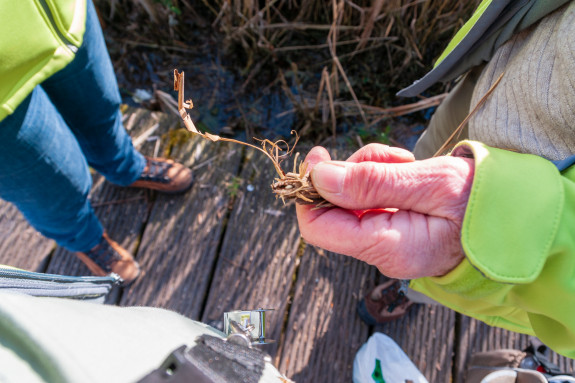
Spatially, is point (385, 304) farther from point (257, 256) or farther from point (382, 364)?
point (257, 256)

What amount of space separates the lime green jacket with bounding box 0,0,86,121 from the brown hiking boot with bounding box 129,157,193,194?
90cm

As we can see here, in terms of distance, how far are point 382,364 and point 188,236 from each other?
1218 mm

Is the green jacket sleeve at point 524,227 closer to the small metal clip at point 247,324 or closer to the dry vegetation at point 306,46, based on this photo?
the small metal clip at point 247,324

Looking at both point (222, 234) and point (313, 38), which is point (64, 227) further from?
point (313, 38)

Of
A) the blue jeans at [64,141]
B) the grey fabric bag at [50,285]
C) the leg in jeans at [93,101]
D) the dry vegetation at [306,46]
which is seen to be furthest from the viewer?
the dry vegetation at [306,46]

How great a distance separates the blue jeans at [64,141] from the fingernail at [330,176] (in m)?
0.90

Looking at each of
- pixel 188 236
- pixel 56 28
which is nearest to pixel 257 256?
pixel 188 236

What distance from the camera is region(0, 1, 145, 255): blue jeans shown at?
3.35ft

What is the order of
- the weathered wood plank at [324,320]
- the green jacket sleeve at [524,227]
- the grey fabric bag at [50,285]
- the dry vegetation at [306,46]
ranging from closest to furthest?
1. the green jacket sleeve at [524,227]
2. the grey fabric bag at [50,285]
3. the weathered wood plank at [324,320]
4. the dry vegetation at [306,46]

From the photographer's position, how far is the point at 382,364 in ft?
5.25

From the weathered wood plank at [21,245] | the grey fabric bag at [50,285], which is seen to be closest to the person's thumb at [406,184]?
the grey fabric bag at [50,285]

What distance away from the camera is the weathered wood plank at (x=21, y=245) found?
6.02 feet

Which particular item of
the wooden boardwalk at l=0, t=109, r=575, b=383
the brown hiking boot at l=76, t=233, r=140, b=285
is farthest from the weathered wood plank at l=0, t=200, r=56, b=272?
the brown hiking boot at l=76, t=233, r=140, b=285

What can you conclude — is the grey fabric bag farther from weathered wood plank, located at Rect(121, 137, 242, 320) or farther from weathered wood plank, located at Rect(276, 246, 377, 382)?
weathered wood plank, located at Rect(276, 246, 377, 382)
